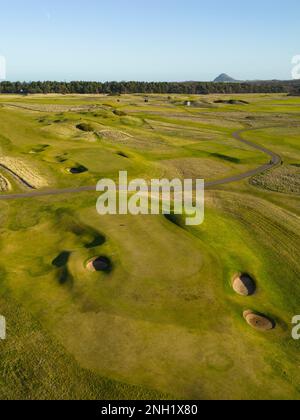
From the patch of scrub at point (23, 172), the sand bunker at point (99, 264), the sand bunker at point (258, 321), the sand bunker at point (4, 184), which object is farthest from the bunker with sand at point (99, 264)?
the sand bunker at point (4, 184)

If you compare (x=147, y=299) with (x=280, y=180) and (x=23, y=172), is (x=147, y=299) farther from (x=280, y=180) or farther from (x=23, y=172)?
(x=280, y=180)

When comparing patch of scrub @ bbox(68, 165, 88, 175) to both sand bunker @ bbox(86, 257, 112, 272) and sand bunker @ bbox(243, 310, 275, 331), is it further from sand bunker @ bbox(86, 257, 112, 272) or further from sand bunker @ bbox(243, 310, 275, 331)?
sand bunker @ bbox(243, 310, 275, 331)

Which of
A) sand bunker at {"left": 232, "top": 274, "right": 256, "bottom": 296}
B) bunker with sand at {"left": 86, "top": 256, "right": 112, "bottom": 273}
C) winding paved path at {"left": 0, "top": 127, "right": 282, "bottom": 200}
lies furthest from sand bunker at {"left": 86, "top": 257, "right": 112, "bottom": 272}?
winding paved path at {"left": 0, "top": 127, "right": 282, "bottom": 200}

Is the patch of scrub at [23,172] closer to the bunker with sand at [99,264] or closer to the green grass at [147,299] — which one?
the green grass at [147,299]

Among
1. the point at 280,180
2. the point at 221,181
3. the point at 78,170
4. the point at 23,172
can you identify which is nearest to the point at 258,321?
the point at 221,181

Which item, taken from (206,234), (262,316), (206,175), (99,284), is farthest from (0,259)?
(206,175)

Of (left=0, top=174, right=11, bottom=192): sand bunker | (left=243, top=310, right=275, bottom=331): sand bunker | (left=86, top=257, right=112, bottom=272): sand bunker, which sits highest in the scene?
(left=0, top=174, right=11, bottom=192): sand bunker
